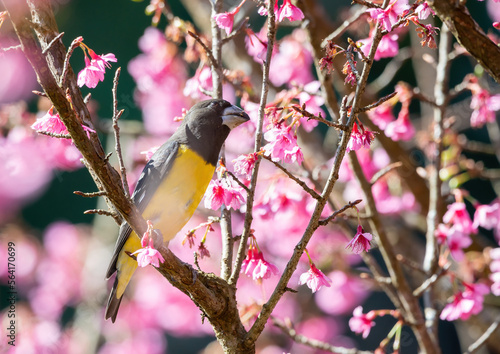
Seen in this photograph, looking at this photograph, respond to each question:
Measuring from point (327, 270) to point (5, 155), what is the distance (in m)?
2.22

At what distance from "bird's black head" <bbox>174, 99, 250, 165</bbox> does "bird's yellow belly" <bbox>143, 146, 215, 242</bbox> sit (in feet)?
0.14

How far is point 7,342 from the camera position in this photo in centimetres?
350

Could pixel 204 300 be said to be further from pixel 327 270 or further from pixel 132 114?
pixel 132 114

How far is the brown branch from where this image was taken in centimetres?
144

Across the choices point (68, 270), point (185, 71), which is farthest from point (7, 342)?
point (185, 71)

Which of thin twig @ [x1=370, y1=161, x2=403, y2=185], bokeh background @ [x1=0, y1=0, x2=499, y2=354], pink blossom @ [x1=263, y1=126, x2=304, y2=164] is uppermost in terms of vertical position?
bokeh background @ [x1=0, y1=0, x2=499, y2=354]

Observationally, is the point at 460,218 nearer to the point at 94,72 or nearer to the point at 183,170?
the point at 183,170

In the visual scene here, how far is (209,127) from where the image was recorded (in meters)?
2.36

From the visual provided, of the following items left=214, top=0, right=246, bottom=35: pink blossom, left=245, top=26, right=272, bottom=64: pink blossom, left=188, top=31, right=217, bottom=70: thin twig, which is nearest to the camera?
left=188, top=31, right=217, bottom=70: thin twig

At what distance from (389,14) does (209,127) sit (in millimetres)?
976

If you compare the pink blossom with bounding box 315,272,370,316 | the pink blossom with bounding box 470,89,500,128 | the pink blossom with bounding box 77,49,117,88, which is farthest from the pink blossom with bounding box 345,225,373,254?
the pink blossom with bounding box 315,272,370,316

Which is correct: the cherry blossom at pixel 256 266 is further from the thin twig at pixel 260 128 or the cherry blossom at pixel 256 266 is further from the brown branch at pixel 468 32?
the brown branch at pixel 468 32

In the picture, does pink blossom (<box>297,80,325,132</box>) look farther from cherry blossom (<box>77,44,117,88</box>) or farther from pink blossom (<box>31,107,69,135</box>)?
pink blossom (<box>31,107,69,135</box>)

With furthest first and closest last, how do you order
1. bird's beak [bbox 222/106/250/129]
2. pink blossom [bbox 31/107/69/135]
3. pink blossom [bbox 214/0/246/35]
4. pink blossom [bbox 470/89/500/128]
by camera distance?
pink blossom [bbox 470/89/500/128] → bird's beak [bbox 222/106/250/129] → pink blossom [bbox 214/0/246/35] → pink blossom [bbox 31/107/69/135]
